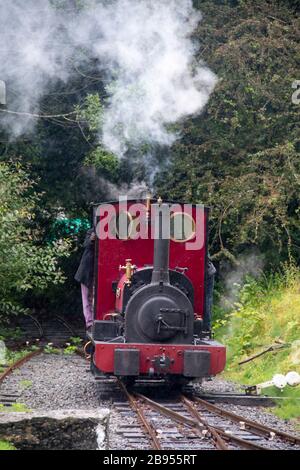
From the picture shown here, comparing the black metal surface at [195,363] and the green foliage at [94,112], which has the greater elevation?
the green foliage at [94,112]

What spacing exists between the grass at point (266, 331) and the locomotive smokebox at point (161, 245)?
2.05 meters

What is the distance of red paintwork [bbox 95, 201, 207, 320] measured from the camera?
10.6 meters

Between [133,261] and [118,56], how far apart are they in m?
5.64

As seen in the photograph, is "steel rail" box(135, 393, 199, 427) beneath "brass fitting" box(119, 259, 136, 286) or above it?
beneath

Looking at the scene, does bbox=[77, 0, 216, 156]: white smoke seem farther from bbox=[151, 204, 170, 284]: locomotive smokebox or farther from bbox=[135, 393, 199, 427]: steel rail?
bbox=[135, 393, 199, 427]: steel rail

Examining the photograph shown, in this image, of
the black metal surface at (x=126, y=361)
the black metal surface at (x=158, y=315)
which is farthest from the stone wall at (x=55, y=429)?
the black metal surface at (x=158, y=315)

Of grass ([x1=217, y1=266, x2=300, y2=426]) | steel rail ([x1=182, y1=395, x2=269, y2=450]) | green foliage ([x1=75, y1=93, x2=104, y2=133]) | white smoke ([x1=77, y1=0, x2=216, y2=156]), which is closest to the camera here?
steel rail ([x1=182, y1=395, x2=269, y2=450])

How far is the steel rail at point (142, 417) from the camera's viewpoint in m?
7.31

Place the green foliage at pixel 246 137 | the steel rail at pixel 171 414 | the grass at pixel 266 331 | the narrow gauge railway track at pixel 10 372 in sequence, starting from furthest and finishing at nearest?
the green foliage at pixel 246 137, the grass at pixel 266 331, the narrow gauge railway track at pixel 10 372, the steel rail at pixel 171 414

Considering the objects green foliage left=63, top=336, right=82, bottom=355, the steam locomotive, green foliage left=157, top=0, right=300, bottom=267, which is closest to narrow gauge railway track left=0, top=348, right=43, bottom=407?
green foliage left=63, top=336, right=82, bottom=355

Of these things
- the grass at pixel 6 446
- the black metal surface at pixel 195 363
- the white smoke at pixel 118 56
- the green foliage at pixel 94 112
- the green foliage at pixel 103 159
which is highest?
the white smoke at pixel 118 56

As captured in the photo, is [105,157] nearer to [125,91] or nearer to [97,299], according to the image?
[125,91]

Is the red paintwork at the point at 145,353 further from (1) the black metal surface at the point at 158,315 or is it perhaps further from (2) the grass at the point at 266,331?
(2) the grass at the point at 266,331

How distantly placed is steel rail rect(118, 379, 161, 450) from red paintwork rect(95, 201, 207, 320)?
105 cm
